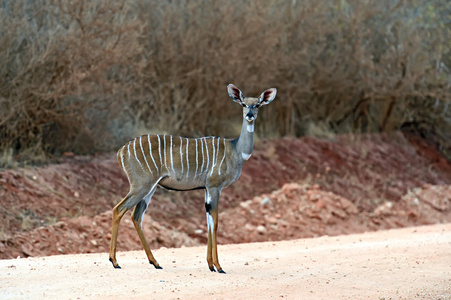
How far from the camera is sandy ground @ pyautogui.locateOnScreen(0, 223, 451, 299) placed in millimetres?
8438

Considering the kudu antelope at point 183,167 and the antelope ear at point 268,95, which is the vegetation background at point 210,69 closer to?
the kudu antelope at point 183,167

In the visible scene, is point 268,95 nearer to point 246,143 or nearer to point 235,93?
point 235,93

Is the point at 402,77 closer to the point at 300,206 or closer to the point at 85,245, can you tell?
the point at 300,206

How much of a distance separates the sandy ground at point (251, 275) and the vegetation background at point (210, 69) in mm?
5169

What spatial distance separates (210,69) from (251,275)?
10623mm

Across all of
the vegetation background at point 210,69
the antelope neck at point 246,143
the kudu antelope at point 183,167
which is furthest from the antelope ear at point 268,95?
the vegetation background at point 210,69

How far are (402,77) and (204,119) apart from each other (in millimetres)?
6880

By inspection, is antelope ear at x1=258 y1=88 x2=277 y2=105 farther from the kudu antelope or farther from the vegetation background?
the vegetation background

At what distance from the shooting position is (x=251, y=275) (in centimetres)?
968

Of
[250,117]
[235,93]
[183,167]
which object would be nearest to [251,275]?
[183,167]

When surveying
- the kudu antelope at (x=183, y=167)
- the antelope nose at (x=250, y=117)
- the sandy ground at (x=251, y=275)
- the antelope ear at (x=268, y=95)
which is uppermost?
the antelope ear at (x=268, y=95)

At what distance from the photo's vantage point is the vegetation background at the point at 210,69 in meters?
15.7

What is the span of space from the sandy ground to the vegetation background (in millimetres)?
5169

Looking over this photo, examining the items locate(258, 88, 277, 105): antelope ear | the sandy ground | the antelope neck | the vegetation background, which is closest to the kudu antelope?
the antelope neck
